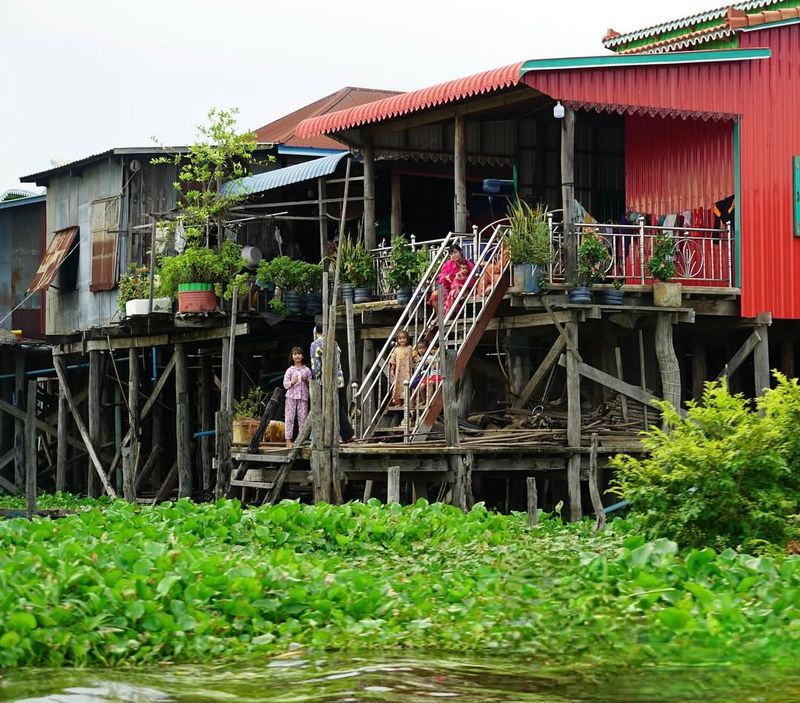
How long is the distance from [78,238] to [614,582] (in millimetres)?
16703

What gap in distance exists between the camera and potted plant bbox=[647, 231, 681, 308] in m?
16.4

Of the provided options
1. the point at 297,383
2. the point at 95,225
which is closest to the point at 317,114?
the point at 95,225

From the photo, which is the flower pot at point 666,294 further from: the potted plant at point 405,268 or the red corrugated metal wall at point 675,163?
the potted plant at point 405,268

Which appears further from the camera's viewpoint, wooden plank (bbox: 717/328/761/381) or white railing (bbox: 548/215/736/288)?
wooden plank (bbox: 717/328/761/381)

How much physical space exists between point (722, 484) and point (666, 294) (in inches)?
240

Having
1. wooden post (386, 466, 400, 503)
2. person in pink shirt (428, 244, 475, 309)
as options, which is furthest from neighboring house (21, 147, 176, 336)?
wooden post (386, 466, 400, 503)

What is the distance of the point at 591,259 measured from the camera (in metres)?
16.2

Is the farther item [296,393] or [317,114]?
[317,114]

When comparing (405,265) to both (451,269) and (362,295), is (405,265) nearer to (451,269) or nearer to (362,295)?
(451,269)

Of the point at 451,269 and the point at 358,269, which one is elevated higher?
the point at 358,269

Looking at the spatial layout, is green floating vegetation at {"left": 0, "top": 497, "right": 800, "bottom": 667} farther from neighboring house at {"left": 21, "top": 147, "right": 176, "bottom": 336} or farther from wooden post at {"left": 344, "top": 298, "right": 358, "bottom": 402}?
neighboring house at {"left": 21, "top": 147, "right": 176, "bottom": 336}

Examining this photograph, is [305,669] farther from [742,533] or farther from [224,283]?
[224,283]

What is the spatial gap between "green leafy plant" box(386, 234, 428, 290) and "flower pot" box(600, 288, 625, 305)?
2283 mm

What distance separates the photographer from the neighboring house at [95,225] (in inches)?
883
